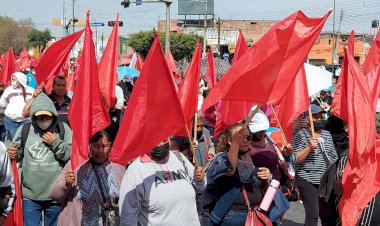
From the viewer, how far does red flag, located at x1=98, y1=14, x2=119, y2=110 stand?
809 centimetres

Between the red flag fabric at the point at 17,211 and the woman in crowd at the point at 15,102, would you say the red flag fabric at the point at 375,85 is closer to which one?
the red flag fabric at the point at 17,211

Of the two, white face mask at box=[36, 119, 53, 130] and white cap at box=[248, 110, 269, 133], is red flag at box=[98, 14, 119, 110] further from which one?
white cap at box=[248, 110, 269, 133]

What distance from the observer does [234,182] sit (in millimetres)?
4863

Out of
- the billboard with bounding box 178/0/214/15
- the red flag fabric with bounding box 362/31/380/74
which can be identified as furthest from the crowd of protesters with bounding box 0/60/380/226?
the billboard with bounding box 178/0/214/15

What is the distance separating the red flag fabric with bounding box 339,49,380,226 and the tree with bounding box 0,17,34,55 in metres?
68.4

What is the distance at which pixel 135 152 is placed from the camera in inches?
178

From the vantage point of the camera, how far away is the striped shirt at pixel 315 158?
682cm

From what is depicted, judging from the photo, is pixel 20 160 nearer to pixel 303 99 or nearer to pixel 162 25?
pixel 303 99

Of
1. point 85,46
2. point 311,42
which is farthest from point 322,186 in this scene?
point 85,46

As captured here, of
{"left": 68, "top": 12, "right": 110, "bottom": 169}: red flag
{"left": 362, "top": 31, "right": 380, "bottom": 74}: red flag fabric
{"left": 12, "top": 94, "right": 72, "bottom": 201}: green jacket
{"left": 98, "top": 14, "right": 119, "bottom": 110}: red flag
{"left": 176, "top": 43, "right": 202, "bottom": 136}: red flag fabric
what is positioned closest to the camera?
{"left": 68, "top": 12, "right": 110, "bottom": 169}: red flag

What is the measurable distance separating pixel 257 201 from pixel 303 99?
2.17 metres

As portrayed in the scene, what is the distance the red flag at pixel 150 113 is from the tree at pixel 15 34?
6801 cm

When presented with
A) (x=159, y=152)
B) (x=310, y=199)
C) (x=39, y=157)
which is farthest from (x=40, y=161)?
(x=310, y=199)

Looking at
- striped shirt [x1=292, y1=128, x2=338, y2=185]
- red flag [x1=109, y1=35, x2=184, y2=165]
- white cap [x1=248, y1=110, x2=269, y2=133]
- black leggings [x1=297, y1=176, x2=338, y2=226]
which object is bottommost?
black leggings [x1=297, y1=176, x2=338, y2=226]
